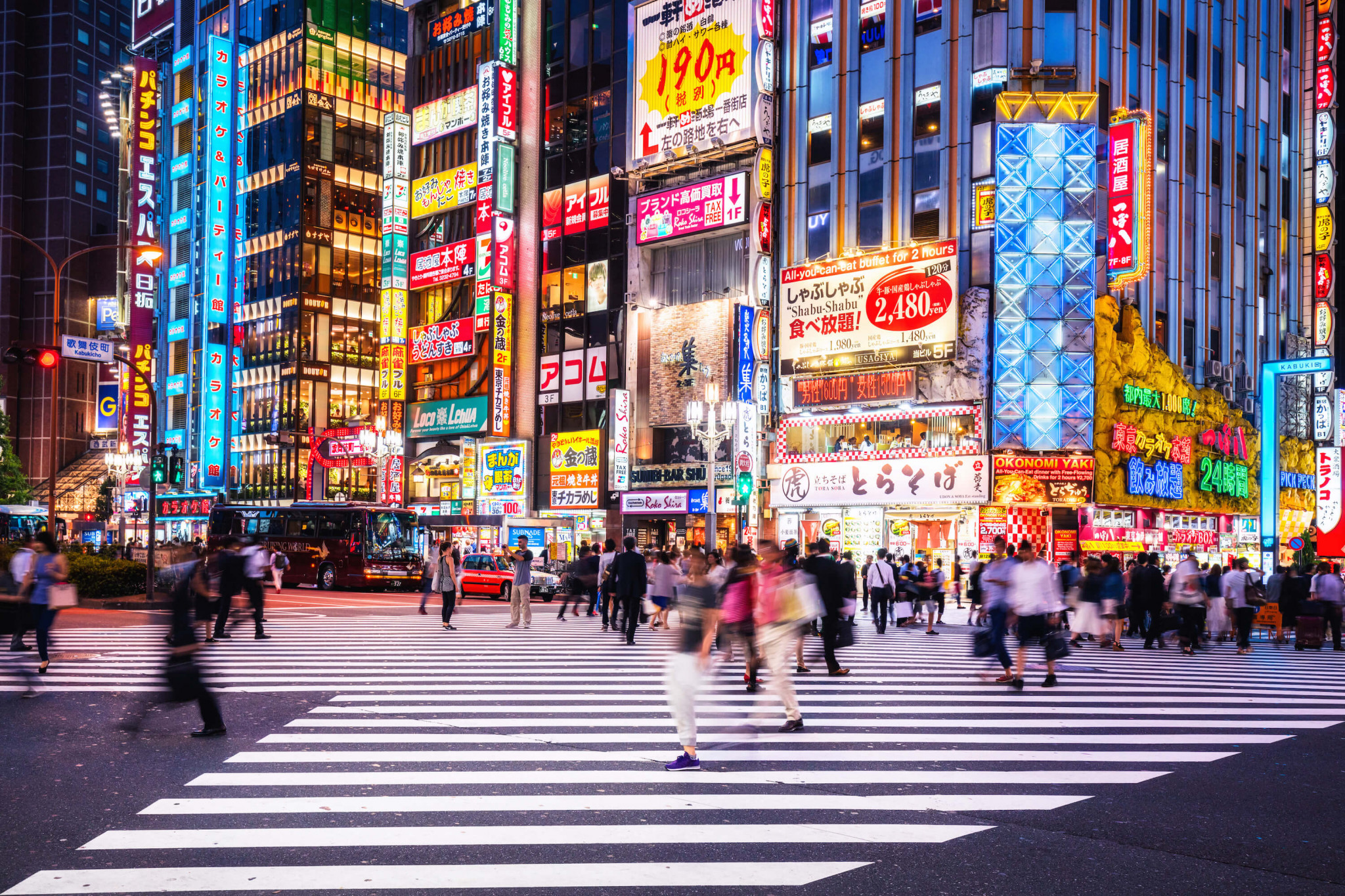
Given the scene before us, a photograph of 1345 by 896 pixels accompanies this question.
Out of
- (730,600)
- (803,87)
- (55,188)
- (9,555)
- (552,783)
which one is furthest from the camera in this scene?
(55,188)

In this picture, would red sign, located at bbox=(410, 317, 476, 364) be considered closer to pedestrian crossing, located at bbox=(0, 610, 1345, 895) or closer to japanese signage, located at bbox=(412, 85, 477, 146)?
japanese signage, located at bbox=(412, 85, 477, 146)

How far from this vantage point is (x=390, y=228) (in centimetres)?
6053

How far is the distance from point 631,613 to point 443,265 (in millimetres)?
40350

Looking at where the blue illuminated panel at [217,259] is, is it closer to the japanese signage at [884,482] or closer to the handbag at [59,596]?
the japanese signage at [884,482]

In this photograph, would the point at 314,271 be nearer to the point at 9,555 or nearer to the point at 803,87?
the point at 803,87

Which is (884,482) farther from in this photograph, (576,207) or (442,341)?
(442,341)

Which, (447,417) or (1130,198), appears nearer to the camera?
(1130,198)

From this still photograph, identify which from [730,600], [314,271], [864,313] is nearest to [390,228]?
[314,271]

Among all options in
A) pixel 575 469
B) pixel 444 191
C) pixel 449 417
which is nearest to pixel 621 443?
pixel 575 469

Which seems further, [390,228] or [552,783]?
[390,228]

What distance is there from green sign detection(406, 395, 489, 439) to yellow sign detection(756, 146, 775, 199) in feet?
55.8

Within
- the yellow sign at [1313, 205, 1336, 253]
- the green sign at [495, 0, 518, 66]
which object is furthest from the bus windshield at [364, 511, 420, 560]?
the yellow sign at [1313, 205, 1336, 253]

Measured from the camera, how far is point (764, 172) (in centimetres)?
4575

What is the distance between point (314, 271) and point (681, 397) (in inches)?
1415
